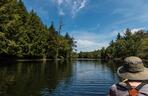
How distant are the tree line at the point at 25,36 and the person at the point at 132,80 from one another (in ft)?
195

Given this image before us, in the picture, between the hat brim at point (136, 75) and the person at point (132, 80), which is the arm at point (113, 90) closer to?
the person at point (132, 80)

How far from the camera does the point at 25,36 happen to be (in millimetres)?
95188

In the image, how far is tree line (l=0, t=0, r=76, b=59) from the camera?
66.6 meters

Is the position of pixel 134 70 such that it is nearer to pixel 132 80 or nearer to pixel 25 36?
pixel 132 80

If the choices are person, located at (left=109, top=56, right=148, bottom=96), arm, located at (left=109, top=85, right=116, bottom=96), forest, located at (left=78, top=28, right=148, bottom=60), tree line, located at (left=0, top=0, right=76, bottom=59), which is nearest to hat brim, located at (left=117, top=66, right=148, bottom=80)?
person, located at (left=109, top=56, right=148, bottom=96)

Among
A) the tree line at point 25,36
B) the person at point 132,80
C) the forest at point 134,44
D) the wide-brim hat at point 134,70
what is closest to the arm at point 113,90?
the person at point 132,80

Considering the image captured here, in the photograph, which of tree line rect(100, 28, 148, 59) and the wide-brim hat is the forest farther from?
the wide-brim hat

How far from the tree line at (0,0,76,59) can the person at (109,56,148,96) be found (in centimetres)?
5953

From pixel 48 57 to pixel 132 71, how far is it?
132 meters

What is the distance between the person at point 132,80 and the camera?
14.4 ft

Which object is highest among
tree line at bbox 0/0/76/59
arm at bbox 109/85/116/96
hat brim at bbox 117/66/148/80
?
tree line at bbox 0/0/76/59

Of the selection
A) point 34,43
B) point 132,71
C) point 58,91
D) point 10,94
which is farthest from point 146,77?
point 34,43

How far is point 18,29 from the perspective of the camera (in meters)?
78.8

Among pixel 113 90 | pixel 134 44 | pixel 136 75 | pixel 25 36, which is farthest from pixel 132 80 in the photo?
pixel 134 44
